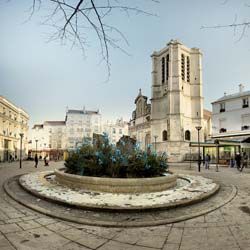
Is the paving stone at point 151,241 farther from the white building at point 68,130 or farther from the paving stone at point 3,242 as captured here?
the white building at point 68,130

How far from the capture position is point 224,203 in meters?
7.18

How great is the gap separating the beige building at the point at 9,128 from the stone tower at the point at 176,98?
97.7 feet

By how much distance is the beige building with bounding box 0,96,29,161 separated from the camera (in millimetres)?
46959

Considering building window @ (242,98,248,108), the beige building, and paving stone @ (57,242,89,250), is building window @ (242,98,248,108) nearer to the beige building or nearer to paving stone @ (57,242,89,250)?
paving stone @ (57,242,89,250)

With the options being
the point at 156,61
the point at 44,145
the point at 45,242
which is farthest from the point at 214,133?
the point at 44,145

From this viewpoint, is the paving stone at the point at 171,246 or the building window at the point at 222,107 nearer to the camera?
the paving stone at the point at 171,246

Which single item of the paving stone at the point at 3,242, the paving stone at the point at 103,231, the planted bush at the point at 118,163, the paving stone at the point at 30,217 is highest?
the planted bush at the point at 118,163

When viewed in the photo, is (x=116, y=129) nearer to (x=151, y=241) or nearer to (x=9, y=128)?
(x=9, y=128)

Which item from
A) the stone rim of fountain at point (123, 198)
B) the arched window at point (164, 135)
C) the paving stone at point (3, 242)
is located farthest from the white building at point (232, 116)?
the paving stone at point (3, 242)

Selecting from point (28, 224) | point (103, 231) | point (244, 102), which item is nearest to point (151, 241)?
point (103, 231)

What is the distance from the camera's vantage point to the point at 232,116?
1549 inches

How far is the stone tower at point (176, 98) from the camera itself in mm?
53125

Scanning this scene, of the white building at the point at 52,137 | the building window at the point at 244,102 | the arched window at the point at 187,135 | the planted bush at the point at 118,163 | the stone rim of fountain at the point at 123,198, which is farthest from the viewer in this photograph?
the white building at the point at 52,137

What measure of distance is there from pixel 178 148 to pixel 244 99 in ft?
57.3
